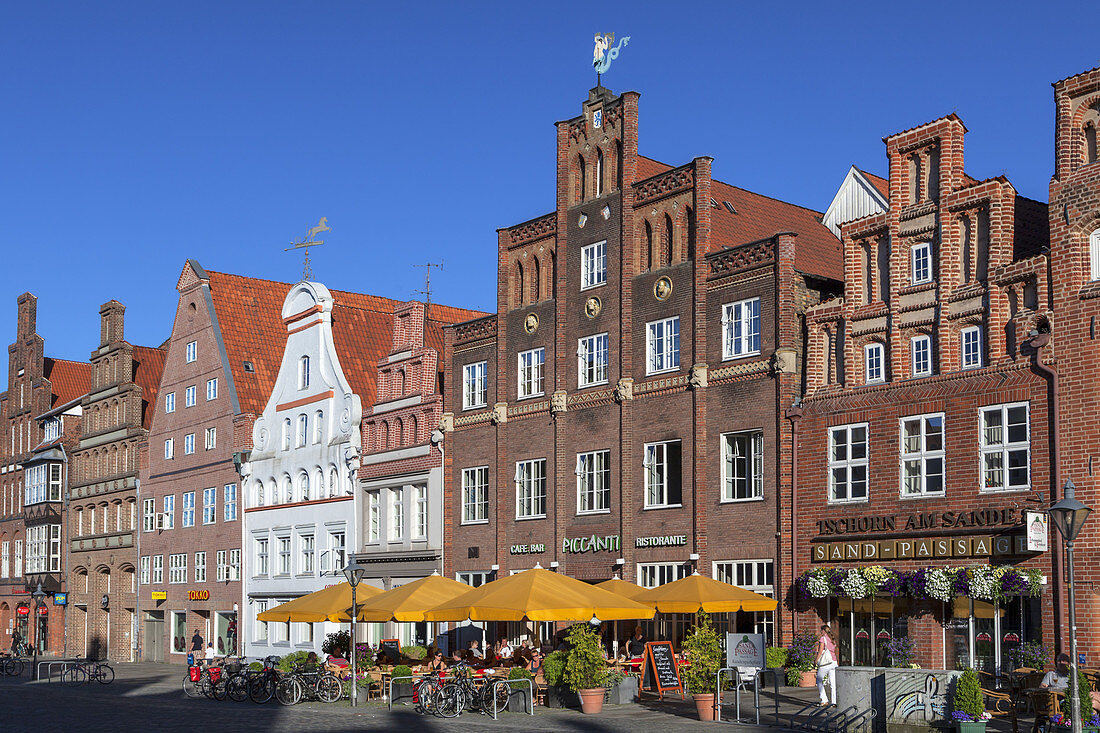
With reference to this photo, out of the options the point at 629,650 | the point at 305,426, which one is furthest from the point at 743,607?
the point at 305,426

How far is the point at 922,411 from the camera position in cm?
3334

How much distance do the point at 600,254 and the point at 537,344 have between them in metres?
3.83

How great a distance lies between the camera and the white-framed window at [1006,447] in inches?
1228

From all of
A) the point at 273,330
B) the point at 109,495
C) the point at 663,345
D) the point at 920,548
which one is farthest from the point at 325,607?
the point at 109,495

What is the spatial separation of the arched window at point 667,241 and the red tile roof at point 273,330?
20144 mm

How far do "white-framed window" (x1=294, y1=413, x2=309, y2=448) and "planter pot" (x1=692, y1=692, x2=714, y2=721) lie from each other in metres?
31.2

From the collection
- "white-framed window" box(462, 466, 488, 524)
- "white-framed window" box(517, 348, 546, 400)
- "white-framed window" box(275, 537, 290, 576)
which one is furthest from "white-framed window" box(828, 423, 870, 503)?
"white-framed window" box(275, 537, 290, 576)

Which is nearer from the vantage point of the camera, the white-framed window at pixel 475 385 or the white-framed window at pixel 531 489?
the white-framed window at pixel 531 489

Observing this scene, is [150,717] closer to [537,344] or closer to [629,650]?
[629,650]

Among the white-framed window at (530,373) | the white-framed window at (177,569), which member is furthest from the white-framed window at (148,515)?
the white-framed window at (530,373)

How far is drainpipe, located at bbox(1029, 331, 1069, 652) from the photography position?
29.8 metres

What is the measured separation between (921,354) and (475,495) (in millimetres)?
18366

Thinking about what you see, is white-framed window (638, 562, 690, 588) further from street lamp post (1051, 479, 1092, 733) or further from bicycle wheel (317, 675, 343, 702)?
street lamp post (1051, 479, 1092, 733)

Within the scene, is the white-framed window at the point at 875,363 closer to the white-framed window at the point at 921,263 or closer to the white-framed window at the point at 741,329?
the white-framed window at the point at 921,263
